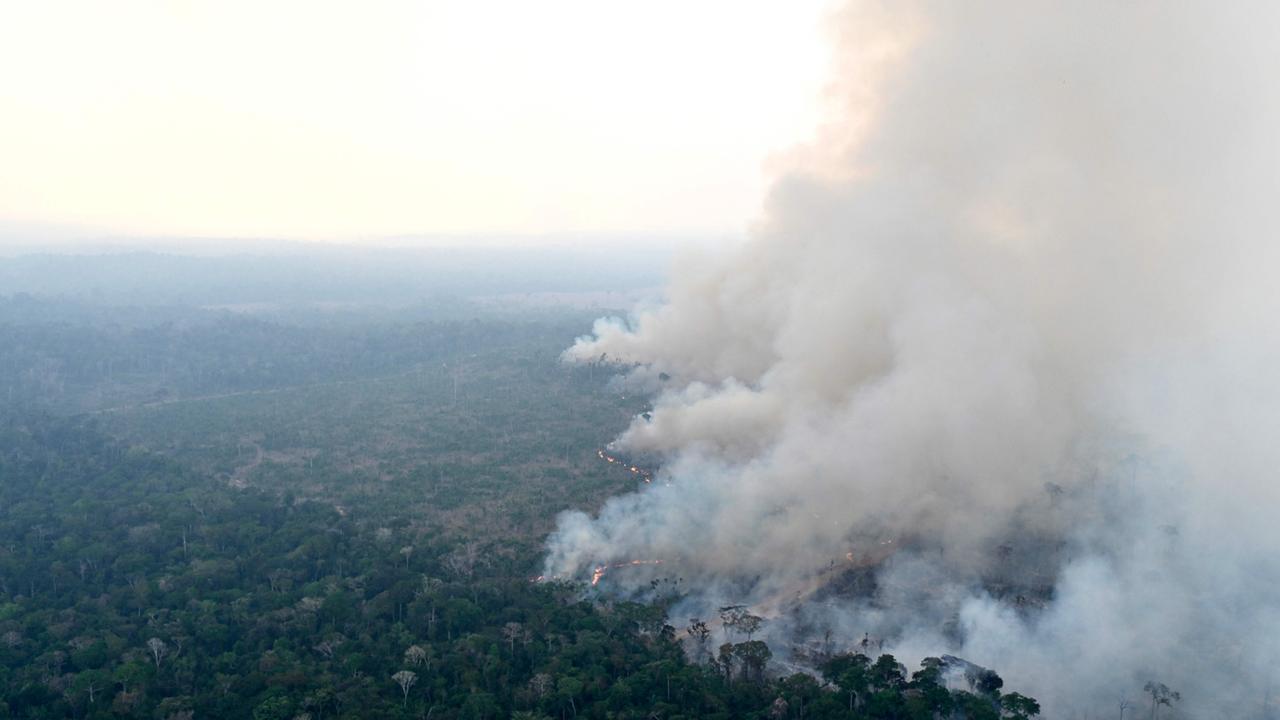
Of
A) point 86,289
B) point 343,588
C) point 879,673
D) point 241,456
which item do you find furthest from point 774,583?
point 86,289

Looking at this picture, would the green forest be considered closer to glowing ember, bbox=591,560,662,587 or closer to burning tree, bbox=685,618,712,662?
burning tree, bbox=685,618,712,662

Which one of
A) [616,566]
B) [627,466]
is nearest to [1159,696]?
[616,566]

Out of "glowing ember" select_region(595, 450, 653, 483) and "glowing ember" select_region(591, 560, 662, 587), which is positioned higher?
"glowing ember" select_region(595, 450, 653, 483)

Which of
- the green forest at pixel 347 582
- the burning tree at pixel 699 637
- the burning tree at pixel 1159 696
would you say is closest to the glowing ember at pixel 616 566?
the green forest at pixel 347 582

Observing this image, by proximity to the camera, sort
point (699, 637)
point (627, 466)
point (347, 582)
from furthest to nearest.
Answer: point (627, 466) < point (347, 582) < point (699, 637)

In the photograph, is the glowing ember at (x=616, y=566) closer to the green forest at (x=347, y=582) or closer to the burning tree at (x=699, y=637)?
the green forest at (x=347, y=582)

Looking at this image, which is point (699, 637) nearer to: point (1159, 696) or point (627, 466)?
point (1159, 696)

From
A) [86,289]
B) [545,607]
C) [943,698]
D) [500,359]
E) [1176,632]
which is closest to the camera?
[943,698]

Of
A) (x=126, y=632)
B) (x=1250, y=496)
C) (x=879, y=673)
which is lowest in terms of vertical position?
(x=126, y=632)

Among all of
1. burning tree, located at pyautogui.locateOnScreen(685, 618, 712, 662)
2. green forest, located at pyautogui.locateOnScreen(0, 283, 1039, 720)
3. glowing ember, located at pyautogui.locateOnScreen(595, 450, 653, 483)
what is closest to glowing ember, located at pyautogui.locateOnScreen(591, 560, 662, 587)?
green forest, located at pyautogui.locateOnScreen(0, 283, 1039, 720)

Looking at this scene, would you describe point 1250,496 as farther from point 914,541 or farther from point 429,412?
point 429,412

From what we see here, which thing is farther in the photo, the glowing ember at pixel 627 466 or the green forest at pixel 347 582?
the glowing ember at pixel 627 466
